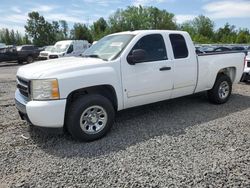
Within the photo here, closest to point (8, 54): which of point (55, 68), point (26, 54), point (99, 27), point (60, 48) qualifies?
point (26, 54)

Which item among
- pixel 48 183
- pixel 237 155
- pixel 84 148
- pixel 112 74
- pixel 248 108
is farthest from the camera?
pixel 248 108

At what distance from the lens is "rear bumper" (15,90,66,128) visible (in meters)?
3.99

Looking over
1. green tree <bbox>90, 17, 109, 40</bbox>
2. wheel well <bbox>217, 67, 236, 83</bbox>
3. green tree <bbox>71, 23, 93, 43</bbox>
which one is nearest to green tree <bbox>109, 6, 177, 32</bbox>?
green tree <bbox>90, 17, 109, 40</bbox>

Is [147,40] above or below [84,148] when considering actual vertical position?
above

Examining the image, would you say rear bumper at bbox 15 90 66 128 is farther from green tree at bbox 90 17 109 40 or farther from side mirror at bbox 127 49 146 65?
green tree at bbox 90 17 109 40

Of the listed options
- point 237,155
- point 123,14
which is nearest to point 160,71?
point 237,155

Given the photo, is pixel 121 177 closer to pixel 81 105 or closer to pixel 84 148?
pixel 84 148

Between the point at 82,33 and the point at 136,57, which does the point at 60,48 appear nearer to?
the point at 136,57

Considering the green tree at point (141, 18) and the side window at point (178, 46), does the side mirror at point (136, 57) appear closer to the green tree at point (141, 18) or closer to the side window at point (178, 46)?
the side window at point (178, 46)

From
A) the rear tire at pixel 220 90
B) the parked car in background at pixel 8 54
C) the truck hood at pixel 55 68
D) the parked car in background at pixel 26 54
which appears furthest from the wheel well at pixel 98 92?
the parked car in background at pixel 26 54

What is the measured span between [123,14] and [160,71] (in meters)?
80.7

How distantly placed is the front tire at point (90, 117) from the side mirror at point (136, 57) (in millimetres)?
848

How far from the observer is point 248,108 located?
6391 mm

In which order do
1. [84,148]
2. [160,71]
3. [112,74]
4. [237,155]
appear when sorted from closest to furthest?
[237,155], [84,148], [112,74], [160,71]
